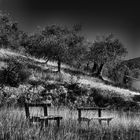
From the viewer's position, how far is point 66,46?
34.9 meters

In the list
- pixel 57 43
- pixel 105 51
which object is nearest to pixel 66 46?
pixel 57 43

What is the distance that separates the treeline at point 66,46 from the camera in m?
34.2

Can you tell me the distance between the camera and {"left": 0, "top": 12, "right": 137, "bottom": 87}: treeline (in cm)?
3425

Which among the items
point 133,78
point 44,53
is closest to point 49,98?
point 44,53

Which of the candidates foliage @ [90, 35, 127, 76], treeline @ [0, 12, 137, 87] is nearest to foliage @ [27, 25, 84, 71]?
treeline @ [0, 12, 137, 87]

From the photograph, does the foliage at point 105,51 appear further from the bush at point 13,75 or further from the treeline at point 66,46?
the bush at point 13,75

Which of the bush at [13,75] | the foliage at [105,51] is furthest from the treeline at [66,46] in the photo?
the bush at [13,75]

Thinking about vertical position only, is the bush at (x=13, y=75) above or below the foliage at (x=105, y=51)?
below

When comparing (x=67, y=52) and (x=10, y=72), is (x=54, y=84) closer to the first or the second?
(x=10, y=72)

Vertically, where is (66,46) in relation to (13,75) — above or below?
above

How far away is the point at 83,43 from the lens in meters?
44.4

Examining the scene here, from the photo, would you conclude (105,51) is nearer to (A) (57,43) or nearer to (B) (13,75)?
(A) (57,43)

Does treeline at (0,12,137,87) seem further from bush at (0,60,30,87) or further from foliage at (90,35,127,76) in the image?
bush at (0,60,30,87)

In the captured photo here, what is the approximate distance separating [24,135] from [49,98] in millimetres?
16364
